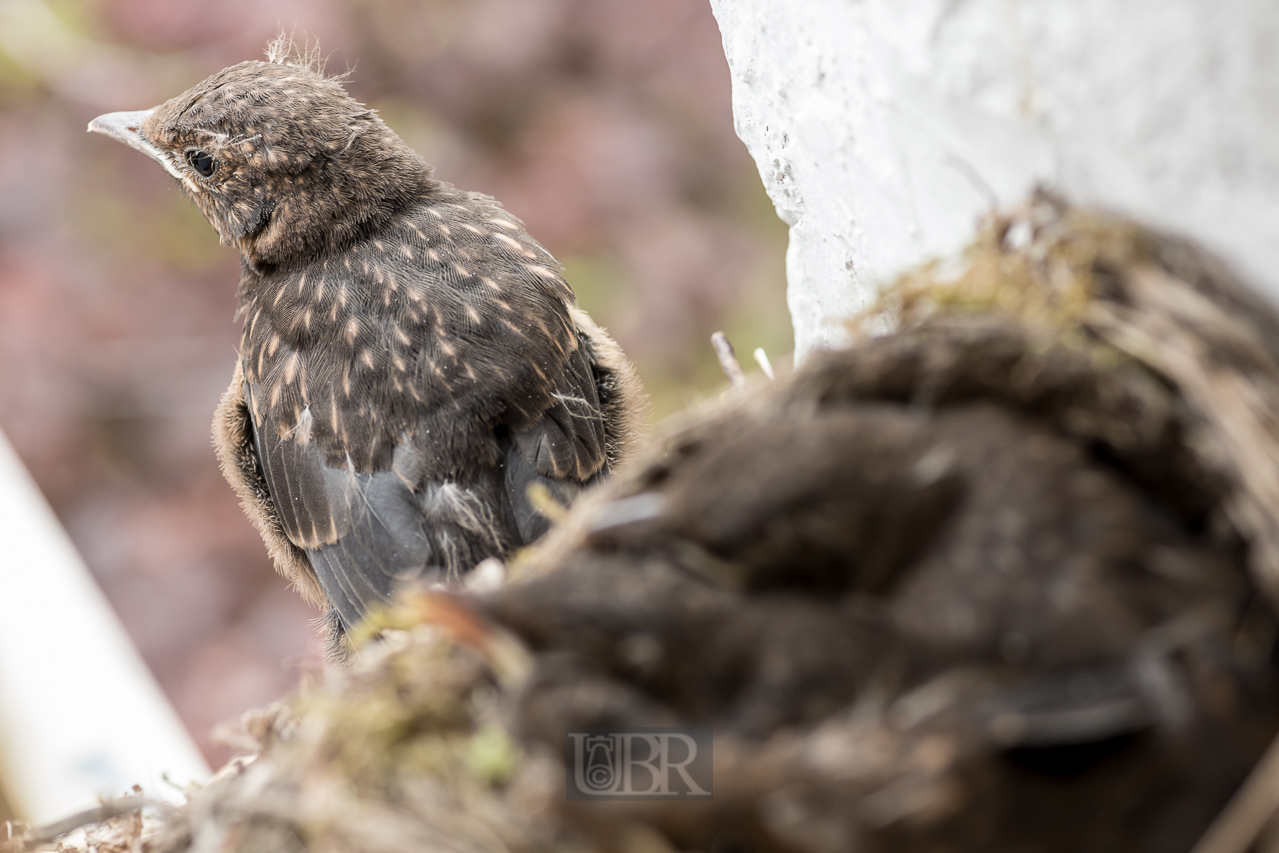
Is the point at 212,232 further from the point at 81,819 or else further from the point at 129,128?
the point at 81,819

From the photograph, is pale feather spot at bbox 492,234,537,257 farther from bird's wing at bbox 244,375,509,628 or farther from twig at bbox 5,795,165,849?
twig at bbox 5,795,165,849

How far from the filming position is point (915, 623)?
0.77m

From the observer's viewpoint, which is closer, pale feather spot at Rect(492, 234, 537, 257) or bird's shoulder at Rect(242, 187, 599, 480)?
bird's shoulder at Rect(242, 187, 599, 480)

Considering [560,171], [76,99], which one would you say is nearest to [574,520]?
[560,171]

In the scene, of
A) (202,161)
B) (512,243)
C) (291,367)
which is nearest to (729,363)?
(512,243)

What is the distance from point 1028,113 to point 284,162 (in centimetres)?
145

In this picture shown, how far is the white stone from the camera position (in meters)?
0.85

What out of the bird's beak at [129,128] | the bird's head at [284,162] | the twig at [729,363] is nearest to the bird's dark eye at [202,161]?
the bird's head at [284,162]

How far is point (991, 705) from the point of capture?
2.31ft

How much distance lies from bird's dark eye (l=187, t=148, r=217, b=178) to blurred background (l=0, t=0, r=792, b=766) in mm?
1703

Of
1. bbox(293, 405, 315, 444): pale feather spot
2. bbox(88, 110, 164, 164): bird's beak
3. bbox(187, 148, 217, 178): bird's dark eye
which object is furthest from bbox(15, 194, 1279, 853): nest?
bbox(88, 110, 164, 164): bird's beak

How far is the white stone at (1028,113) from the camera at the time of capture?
85 cm

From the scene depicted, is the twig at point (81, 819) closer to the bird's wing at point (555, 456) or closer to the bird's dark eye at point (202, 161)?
the bird's wing at point (555, 456)

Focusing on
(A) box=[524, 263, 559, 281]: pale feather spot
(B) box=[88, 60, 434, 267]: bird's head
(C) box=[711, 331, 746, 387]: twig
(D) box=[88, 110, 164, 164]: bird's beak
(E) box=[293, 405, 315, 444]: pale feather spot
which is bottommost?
(C) box=[711, 331, 746, 387]: twig
